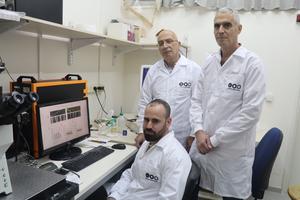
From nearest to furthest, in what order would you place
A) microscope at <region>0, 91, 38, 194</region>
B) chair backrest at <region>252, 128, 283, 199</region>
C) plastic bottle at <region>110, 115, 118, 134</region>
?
microscope at <region>0, 91, 38, 194</region> < chair backrest at <region>252, 128, 283, 199</region> < plastic bottle at <region>110, 115, 118, 134</region>

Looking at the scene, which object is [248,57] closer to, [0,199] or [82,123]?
[82,123]

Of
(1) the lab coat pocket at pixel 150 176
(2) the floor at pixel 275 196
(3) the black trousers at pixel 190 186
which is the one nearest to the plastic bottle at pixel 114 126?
(1) the lab coat pocket at pixel 150 176

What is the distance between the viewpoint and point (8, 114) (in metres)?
0.94

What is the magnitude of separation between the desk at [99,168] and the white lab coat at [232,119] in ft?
1.81

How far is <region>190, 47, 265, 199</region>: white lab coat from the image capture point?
161cm

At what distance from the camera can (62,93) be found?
186 cm

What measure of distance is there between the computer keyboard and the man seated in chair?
0.22 m

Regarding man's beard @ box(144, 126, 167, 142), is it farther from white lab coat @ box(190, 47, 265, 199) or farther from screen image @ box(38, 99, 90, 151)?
screen image @ box(38, 99, 90, 151)

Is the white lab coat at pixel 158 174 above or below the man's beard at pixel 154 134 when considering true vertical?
below

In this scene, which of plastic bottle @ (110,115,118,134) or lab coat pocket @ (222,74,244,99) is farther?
plastic bottle @ (110,115,118,134)

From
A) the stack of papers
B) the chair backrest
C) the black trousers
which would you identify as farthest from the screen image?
the chair backrest

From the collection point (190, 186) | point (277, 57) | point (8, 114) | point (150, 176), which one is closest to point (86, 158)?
point (150, 176)

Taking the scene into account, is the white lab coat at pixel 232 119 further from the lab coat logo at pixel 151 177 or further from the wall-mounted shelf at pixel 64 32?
the wall-mounted shelf at pixel 64 32

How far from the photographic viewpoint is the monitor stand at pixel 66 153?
5.67 feet
